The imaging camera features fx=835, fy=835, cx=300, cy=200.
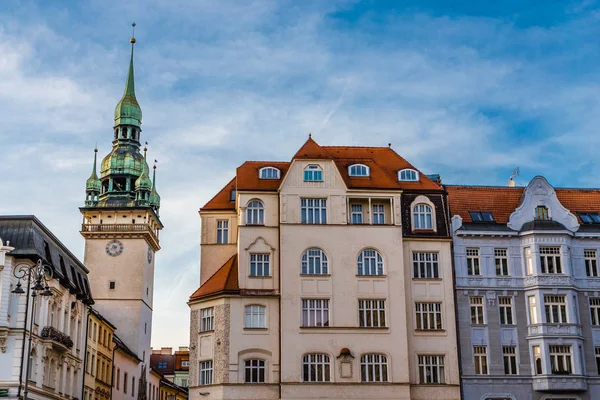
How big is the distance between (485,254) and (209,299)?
1701 centimetres

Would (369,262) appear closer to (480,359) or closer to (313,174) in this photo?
(313,174)

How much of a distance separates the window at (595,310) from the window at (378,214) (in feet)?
44.4

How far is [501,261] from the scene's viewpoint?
168ft

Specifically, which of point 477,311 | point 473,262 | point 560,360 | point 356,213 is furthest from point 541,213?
point 356,213

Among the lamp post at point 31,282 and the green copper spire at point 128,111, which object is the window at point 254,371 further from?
the green copper spire at point 128,111

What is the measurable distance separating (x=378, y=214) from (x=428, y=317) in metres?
6.99

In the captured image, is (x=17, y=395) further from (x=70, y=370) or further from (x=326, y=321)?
(x=326, y=321)

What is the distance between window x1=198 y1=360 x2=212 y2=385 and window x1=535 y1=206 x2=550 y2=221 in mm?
22075

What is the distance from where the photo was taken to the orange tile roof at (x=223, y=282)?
49344 mm

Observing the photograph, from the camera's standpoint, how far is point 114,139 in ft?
337

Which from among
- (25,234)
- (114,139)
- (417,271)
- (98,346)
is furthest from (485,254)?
(114,139)

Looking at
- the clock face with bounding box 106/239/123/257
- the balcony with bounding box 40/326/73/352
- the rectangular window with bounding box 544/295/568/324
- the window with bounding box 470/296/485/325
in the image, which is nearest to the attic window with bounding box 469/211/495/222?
the window with bounding box 470/296/485/325

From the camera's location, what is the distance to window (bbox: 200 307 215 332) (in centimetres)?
4963

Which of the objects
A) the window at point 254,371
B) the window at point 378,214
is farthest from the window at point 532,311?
the window at point 254,371
